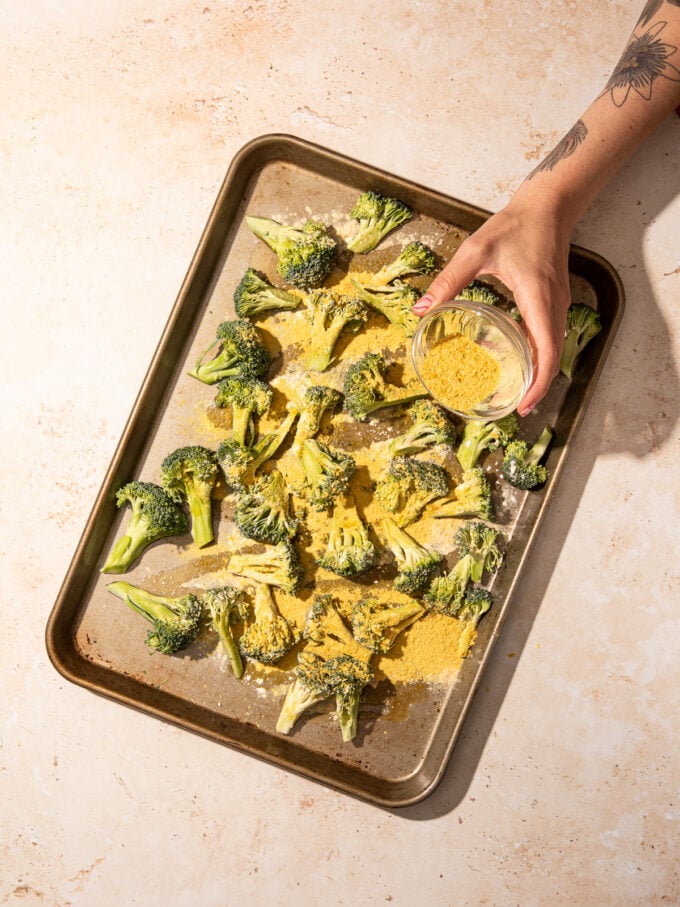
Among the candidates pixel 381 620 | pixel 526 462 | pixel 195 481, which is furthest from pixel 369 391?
pixel 381 620

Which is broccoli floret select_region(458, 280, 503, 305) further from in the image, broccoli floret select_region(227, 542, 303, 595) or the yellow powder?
broccoli floret select_region(227, 542, 303, 595)

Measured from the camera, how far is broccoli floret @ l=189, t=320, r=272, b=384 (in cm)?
308

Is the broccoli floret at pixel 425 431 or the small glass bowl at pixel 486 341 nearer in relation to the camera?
the small glass bowl at pixel 486 341

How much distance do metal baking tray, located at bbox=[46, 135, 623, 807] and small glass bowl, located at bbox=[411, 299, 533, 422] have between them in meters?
0.35

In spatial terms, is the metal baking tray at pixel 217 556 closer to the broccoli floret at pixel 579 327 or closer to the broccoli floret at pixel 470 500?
the broccoli floret at pixel 579 327

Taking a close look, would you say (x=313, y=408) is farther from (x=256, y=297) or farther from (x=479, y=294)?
(x=479, y=294)

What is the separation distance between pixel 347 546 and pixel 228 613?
592mm

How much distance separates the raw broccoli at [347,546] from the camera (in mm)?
3049

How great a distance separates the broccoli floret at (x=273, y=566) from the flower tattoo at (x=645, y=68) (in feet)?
7.67

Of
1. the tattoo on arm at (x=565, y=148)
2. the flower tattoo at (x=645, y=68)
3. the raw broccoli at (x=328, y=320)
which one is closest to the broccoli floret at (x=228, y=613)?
the raw broccoli at (x=328, y=320)

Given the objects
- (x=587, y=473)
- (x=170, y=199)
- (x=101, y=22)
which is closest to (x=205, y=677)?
(x=587, y=473)

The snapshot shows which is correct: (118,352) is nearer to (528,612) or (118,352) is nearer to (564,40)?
(528,612)

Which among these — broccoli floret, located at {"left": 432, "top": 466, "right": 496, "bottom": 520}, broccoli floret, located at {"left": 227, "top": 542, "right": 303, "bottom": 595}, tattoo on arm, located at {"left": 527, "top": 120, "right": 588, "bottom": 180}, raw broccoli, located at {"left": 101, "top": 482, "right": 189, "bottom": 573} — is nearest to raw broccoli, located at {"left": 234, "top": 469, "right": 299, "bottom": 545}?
broccoli floret, located at {"left": 227, "top": 542, "right": 303, "bottom": 595}

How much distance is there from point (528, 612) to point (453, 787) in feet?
2.75
